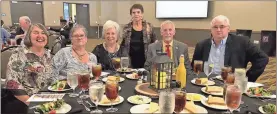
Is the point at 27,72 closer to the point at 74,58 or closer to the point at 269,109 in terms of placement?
the point at 74,58

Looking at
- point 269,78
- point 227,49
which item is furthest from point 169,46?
point 269,78

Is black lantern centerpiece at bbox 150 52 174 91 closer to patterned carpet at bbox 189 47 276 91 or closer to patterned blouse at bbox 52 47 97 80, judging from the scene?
patterned blouse at bbox 52 47 97 80

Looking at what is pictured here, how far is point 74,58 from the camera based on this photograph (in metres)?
2.35

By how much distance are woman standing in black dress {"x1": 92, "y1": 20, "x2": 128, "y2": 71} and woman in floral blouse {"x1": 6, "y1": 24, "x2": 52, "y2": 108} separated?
59 cm

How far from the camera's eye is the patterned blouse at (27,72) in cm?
202

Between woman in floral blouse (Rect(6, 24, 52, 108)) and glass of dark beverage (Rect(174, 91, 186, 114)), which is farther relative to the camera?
woman in floral blouse (Rect(6, 24, 52, 108))

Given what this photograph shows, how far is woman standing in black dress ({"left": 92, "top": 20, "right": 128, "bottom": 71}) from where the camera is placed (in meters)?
2.66

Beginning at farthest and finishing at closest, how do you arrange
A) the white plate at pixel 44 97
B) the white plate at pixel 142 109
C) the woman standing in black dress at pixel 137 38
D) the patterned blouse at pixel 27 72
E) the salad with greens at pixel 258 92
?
the woman standing in black dress at pixel 137 38
the patterned blouse at pixel 27 72
the salad with greens at pixel 258 92
the white plate at pixel 44 97
the white plate at pixel 142 109

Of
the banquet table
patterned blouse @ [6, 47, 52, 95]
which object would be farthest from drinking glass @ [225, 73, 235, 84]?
patterned blouse @ [6, 47, 52, 95]

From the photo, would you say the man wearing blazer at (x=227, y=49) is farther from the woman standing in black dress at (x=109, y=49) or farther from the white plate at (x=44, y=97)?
the white plate at (x=44, y=97)

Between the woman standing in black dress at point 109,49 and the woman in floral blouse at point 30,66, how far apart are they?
1.93ft

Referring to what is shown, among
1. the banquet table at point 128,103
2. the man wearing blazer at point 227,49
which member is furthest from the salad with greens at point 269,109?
the man wearing blazer at point 227,49

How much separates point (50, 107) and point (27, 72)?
892 millimetres

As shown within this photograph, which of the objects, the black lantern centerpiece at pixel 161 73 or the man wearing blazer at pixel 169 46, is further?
the man wearing blazer at pixel 169 46
